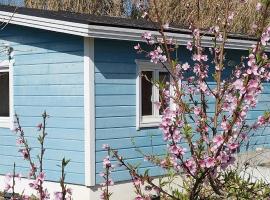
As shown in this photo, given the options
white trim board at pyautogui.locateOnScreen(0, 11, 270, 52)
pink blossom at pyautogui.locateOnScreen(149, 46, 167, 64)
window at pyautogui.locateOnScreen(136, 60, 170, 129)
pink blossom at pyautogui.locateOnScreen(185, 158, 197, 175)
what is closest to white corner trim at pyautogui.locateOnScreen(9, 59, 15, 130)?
white trim board at pyautogui.locateOnScreen(0, 11, 270, 52)

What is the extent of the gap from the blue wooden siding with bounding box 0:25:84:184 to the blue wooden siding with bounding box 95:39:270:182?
0.29m

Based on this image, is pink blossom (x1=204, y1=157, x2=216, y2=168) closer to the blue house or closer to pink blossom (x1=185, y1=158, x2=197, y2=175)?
pink blossom (x1=185, y1=158, x2=197, y2=175)

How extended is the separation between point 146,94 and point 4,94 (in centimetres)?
267

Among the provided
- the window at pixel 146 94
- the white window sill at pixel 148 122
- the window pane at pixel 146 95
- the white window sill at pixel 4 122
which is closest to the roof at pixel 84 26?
the window at pixel 146 94

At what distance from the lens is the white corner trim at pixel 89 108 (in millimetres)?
8461

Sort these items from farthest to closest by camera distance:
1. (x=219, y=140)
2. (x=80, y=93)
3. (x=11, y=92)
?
(x=11, y=92) → (x=80, y=93) → (x=219, y=140)

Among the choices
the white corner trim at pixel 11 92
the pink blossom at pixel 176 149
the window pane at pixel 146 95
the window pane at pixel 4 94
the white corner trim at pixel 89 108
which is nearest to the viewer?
the pink blossom at pixel 176 149

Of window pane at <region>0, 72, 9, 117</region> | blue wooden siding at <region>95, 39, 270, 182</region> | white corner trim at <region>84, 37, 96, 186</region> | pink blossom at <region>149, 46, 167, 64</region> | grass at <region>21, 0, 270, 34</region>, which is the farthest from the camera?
grass at <region>21, 0, 270, 34</region>

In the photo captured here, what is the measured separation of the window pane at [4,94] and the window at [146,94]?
2.52 metres

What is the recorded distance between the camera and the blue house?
27.9ft

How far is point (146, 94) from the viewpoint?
9594 mm

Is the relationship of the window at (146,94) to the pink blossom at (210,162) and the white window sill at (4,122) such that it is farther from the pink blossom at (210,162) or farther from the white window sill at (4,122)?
the pink blossom at (210,162)

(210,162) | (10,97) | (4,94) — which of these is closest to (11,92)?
(10,97)

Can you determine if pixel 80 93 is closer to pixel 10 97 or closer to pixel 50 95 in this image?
pixel 50 95
